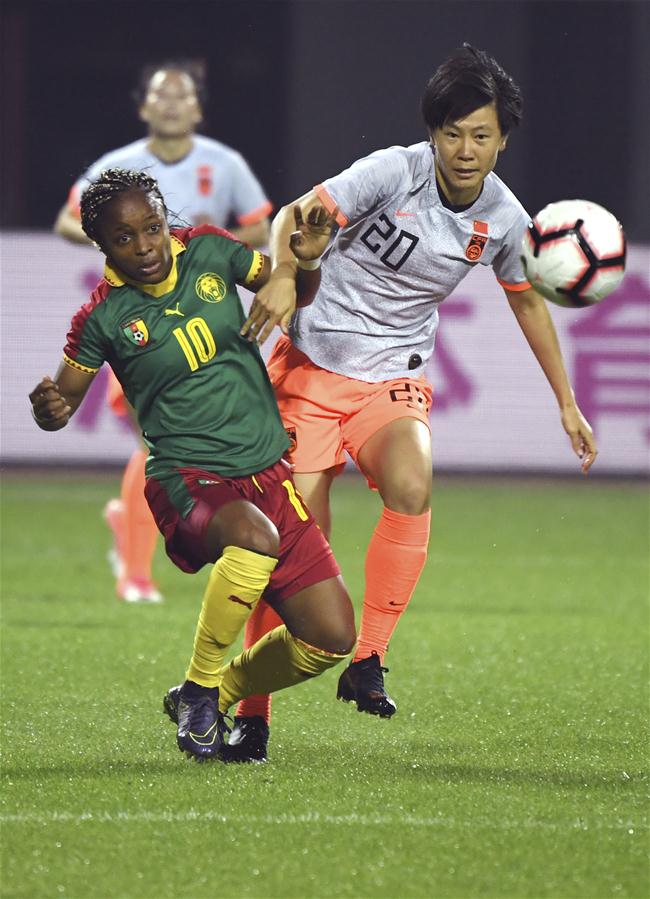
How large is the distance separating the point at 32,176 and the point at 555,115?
5499mm

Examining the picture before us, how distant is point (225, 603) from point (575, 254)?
138 centimetres

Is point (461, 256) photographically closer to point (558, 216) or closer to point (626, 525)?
point (558, 216)

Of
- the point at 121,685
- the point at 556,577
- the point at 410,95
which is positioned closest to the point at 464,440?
the point at 556,577

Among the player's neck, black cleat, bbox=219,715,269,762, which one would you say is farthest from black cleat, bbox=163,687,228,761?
the player's neck

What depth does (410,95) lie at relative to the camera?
56.9ft

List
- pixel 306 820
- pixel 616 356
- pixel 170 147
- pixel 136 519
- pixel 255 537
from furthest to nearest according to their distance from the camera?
1. pixel 616 356
2. pixel 170 147
3. pixel 136 519
4. pixel 255 537
5. pixel 306 820

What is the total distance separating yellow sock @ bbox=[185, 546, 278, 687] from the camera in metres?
Answer: 4.62

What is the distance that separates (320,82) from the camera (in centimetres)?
1742

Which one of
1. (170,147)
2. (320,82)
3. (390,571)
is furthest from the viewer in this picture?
(320,82)

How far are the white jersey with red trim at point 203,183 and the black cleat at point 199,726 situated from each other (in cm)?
382

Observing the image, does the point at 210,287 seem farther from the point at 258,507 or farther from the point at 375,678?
the point at 375,678

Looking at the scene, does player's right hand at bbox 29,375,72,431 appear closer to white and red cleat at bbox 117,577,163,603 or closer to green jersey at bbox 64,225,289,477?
green jersey at bbox 64,225,289,477

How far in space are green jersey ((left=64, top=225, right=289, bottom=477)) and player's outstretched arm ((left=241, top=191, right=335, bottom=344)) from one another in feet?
0.39

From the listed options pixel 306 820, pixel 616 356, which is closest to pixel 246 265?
pixel 306 820
